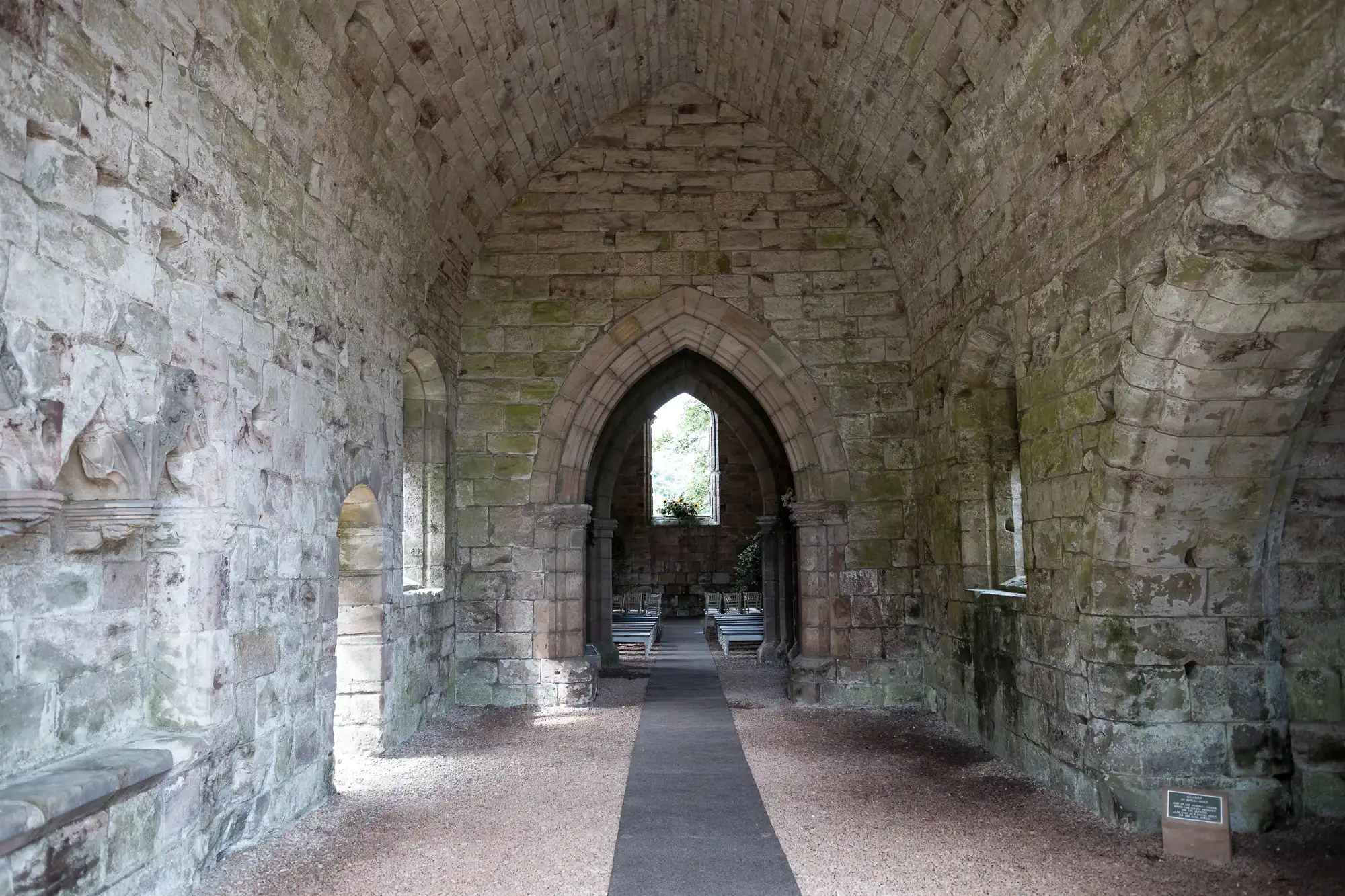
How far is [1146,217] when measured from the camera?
3.56 metres

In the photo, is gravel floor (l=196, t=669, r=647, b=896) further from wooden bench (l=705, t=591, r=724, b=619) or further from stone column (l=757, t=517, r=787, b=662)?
wooden bench (l=705, t=591, r=724, b=619)

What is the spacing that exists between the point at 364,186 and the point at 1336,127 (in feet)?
13.5

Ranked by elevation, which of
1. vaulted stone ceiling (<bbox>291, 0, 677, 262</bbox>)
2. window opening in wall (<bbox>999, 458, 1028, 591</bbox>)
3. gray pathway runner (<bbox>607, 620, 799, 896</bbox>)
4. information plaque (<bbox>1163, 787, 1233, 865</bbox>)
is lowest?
gray pathway runner (<bbox>607, 620, 799, 896</bbox>)

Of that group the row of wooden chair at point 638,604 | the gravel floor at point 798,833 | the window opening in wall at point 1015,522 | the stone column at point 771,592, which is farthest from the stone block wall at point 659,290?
the row of wooden chair at point 638,604

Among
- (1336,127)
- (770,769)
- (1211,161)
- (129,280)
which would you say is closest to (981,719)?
(770,769)

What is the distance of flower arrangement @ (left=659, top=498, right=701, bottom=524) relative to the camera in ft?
55.6

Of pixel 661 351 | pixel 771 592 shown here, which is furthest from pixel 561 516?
pixel 771 592

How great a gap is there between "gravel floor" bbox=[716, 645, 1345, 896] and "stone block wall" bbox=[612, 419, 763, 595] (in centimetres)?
1108

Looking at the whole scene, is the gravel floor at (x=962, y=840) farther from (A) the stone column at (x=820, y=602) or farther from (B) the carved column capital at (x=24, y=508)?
(B) the carved column capital at (x=24, y=508)

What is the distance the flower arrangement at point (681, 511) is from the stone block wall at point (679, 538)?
16 cm

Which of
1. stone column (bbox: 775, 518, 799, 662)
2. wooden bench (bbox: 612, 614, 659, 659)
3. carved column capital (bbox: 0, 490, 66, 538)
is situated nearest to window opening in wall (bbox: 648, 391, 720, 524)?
wooden bench (bbox: 612, 614, 659, 659)

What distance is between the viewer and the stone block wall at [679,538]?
16750mm

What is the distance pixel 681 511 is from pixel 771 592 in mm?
6714

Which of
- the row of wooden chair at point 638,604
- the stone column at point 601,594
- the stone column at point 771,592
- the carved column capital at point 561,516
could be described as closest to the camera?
the carved column capital at point 561,516
